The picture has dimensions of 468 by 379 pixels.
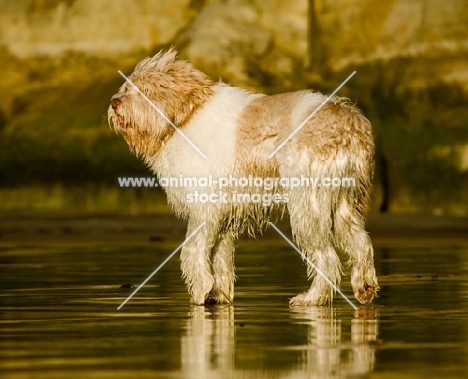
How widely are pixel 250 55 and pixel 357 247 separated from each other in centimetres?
1924

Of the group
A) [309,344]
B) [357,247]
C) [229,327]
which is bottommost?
[309,344]

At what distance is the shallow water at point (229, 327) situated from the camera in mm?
11078

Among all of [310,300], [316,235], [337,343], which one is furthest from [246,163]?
[337,343]

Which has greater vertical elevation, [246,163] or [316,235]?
[246,163]

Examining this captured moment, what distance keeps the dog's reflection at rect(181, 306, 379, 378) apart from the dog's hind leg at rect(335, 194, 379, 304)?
487mm

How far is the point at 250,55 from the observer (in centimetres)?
3441

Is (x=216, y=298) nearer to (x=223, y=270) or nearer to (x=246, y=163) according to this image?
(x=223, y=270)

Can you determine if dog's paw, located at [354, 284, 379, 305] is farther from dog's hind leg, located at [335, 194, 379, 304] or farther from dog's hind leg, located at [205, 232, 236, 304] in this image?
dog's hind leg, located at [205, 232, 236, 304]

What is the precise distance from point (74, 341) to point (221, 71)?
21965mm

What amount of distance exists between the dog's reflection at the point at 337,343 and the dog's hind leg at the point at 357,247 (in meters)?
0.49

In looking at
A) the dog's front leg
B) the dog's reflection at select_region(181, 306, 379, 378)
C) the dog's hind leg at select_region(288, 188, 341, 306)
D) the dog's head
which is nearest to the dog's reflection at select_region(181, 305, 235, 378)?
the dog's reflection at select_region(181, 306, 379, 378)

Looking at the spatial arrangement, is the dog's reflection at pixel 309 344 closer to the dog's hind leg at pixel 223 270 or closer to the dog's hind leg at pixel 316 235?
the dog's hind leg at pixel 316 235

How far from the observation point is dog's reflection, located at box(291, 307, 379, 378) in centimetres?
1097

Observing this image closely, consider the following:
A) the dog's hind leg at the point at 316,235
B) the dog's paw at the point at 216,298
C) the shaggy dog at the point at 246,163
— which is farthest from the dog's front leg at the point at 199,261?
the dog's hind leg at the point at 316,235
